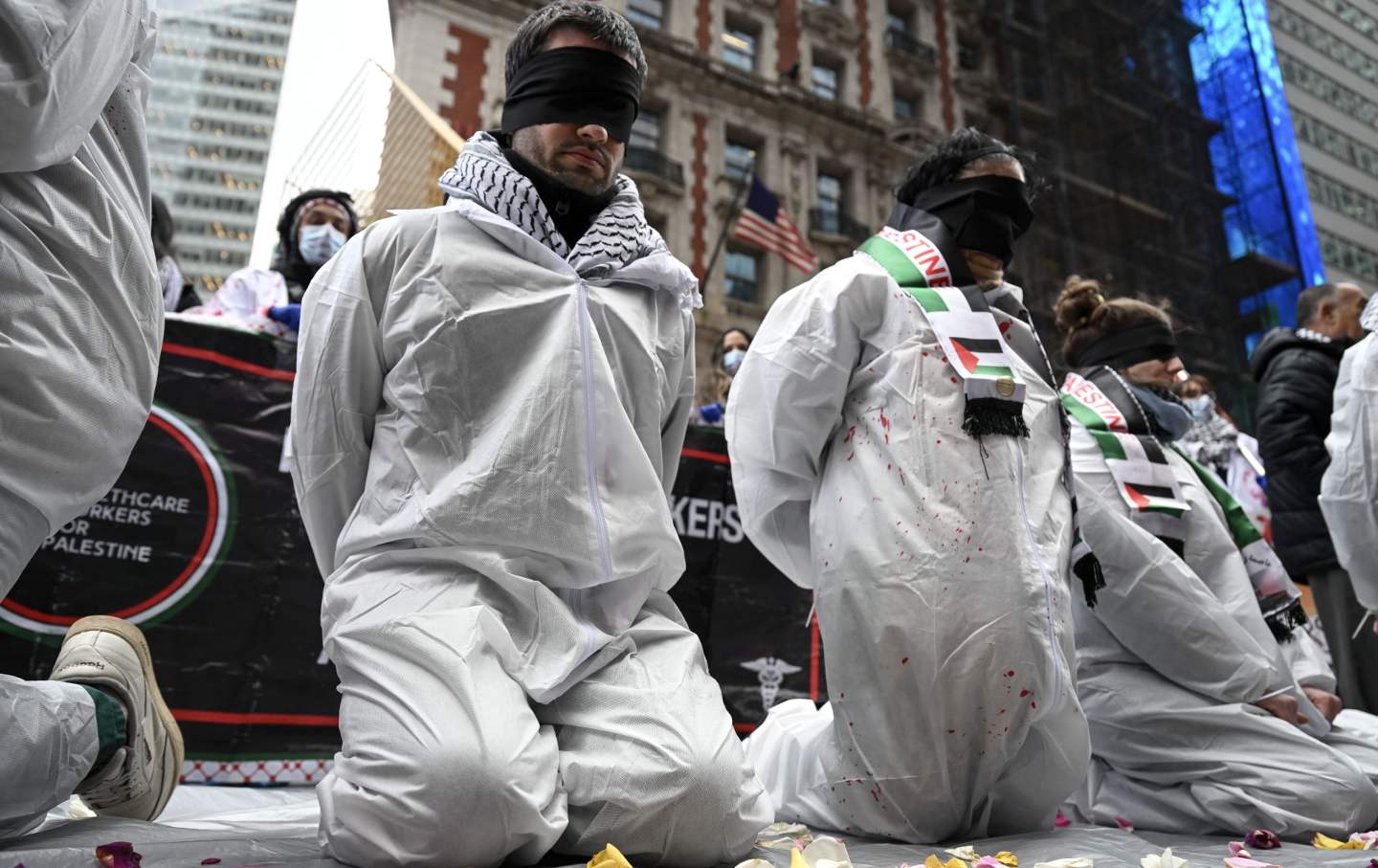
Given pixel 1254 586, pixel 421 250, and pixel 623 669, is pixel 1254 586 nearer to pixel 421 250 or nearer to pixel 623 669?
pixel 623 669

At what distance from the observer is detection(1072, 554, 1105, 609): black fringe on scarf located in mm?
2941

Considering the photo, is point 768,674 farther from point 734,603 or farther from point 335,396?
point 335,396

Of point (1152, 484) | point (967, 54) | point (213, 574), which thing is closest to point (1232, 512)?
point (1152, 484)

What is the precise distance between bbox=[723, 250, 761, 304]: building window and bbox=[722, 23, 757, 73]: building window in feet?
13.5

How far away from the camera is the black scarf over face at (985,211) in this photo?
299cm

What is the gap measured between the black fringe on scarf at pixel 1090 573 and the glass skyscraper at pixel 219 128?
201 ft

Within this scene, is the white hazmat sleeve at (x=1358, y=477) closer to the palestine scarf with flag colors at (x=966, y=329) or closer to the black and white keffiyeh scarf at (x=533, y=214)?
the palestine scarf with flag colors at (x=966, y=329)

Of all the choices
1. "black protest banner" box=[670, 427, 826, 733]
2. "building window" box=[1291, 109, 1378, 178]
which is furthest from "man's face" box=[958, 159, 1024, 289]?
"building window" box=[1291, 109, 1378, 178]

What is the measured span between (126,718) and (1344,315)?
534cm

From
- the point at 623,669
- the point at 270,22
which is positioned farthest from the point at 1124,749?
the point at 270,22

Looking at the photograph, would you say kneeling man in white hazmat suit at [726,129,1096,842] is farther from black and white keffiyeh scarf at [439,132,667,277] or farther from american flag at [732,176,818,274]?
american flag at [732,176,818,274]

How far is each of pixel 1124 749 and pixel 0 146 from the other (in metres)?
3.15

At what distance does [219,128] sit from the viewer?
6338cm

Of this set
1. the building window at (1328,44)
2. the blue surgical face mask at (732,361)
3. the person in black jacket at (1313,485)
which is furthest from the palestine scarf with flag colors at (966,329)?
the building window at (1328,44)
